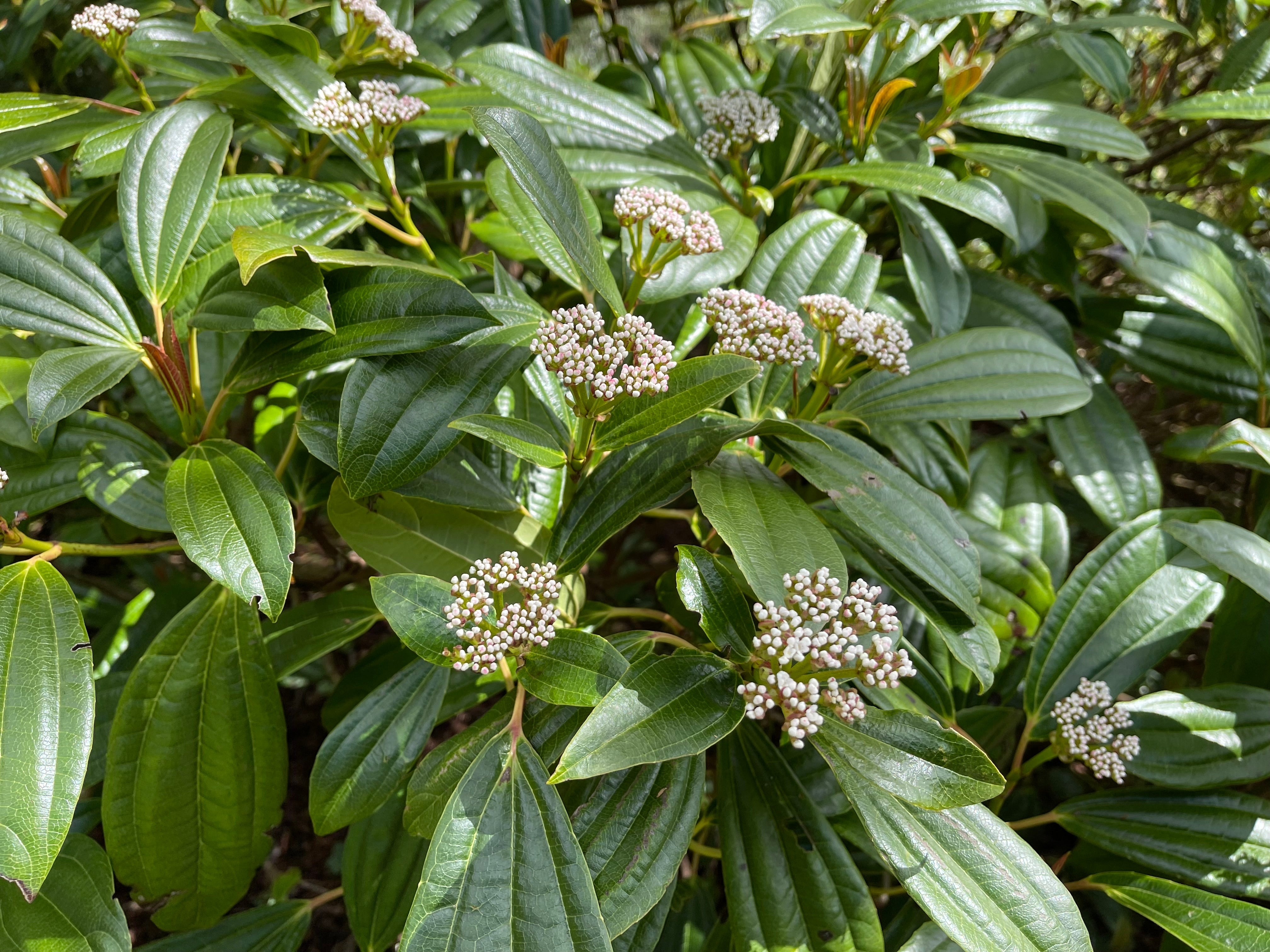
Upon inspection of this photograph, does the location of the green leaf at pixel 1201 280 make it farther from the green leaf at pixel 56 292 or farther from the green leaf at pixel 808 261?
the green leaf at pixel 56 292

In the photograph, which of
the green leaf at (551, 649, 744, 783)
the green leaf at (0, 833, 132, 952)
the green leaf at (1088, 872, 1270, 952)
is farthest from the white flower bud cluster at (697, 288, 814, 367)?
the green leaf at (0, 833, 132, 952)

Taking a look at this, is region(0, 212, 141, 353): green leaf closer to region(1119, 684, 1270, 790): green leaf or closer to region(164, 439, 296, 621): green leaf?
region(164, 439, 296, 621): green leaf

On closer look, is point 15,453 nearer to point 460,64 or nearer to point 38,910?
point 38,910

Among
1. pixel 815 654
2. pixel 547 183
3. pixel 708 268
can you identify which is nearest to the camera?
pixel 815 654

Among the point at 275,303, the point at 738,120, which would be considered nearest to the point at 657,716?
the point at 275,303

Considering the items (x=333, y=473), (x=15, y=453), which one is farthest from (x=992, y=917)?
(x=15, y=453)

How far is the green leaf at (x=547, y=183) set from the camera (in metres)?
0.78

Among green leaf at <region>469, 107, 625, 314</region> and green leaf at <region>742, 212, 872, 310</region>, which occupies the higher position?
green leaf at <region>469, 107, 625, 314</region>

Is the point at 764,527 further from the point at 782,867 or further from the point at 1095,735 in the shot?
the point at 1095,735

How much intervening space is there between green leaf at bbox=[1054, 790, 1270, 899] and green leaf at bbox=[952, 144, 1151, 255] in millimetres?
744

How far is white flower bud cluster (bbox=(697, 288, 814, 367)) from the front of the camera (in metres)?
0.92

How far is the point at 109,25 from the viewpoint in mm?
1160

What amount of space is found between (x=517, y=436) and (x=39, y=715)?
52cm

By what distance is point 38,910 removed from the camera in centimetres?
92
